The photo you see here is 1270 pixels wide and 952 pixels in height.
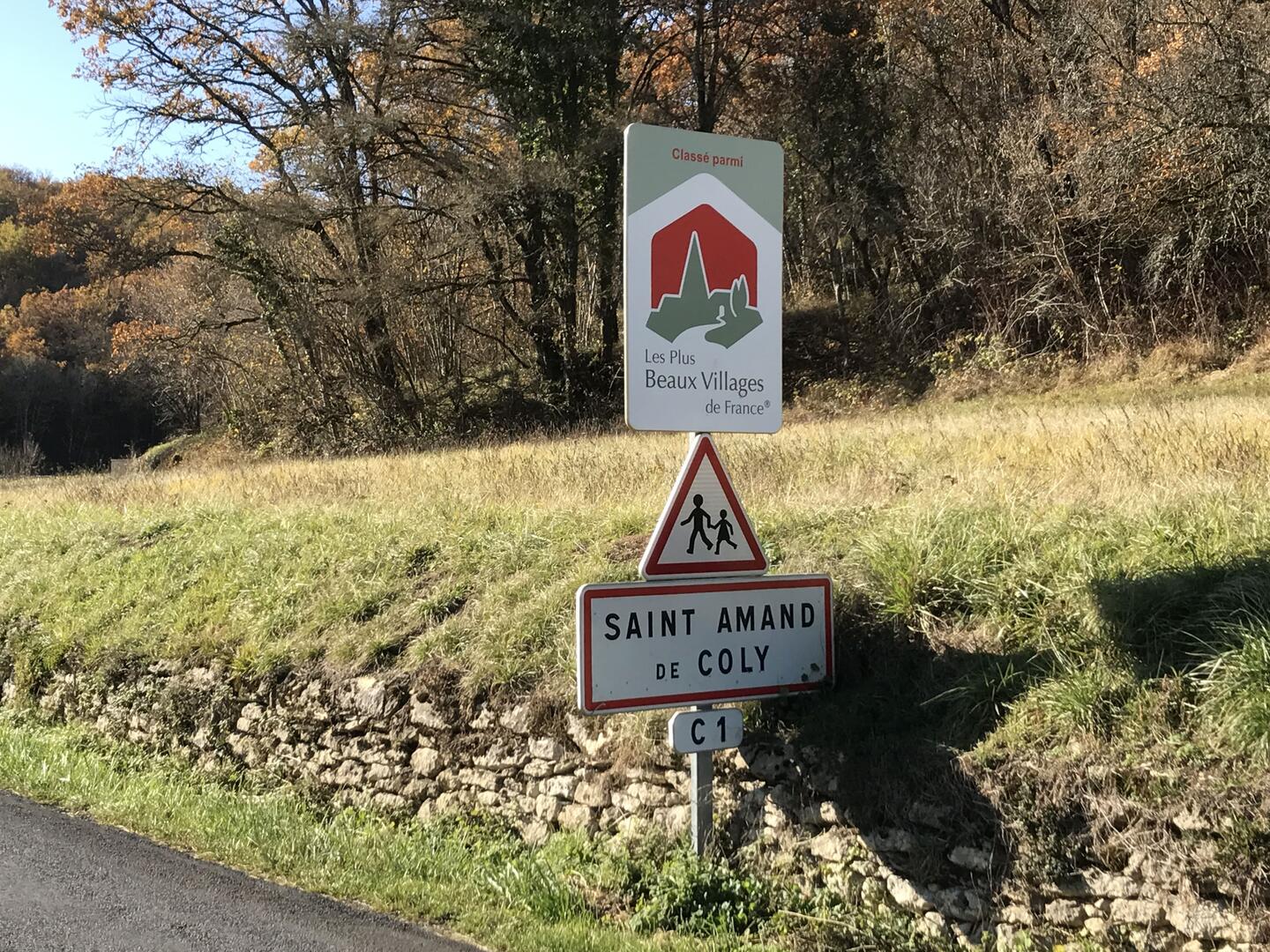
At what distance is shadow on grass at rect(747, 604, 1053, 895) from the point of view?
404cm

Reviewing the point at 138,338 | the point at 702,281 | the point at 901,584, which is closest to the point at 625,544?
the point at 901,584

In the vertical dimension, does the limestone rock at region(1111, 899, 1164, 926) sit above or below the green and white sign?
below

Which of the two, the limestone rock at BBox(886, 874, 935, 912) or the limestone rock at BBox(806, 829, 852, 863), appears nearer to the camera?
the limestone rock at BBox(886, 874, 935, 912)

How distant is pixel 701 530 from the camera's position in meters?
4.52

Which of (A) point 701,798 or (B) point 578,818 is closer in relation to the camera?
(A) point 701,798

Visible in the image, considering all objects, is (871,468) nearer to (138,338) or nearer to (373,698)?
(373,698)

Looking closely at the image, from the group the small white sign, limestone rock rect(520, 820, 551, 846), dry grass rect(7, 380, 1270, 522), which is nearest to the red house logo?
the small white sign

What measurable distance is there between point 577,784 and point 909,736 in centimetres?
188

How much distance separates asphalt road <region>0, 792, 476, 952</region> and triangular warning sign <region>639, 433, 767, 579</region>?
1.88 m

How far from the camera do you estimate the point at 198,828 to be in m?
6.04

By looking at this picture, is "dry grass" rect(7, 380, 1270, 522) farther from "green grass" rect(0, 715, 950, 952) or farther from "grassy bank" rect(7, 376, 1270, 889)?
"green grass" rect(0, 715, 950, 952)

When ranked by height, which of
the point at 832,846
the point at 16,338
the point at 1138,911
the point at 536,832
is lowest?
the point at 536,832

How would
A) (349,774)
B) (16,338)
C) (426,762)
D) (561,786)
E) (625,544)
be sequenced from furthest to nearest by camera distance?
(16,338) < (625,544) < (349,774) < (426,762) < (561,786)

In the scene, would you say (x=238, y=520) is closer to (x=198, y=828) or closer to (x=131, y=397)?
(x=198, y=828)
